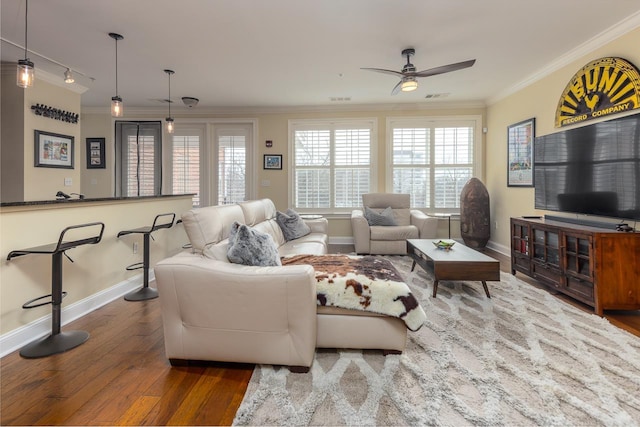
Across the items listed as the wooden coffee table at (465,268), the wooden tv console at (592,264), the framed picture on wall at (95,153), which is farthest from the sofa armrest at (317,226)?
the framed picture on wall at (95,153)

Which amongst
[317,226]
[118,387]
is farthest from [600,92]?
[118,387]

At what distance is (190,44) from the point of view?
3227 mm

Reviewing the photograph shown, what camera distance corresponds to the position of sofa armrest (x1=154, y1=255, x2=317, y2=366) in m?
1.62

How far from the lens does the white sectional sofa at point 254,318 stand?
163cm

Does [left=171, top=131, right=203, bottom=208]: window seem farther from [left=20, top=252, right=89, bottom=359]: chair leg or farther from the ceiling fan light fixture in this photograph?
the ceiling fan light fixture

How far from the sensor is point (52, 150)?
4031 mm

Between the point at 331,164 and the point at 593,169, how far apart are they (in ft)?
12.5

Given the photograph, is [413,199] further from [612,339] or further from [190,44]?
[190,44]

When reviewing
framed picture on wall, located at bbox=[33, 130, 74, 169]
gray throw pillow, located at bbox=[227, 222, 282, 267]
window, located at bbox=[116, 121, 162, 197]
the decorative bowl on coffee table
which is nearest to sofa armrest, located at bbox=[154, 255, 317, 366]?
gray throw pillow, located at bbox=[227, 222, 282, 267]

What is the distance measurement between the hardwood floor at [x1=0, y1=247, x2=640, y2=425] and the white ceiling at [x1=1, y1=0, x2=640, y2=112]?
2.77m

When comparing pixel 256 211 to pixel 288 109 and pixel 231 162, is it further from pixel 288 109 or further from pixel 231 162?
pixel 288 109

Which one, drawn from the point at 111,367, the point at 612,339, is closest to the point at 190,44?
the point at 111,367

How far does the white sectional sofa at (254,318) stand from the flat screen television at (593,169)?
245 cm

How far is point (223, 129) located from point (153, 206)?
9.59 feet
